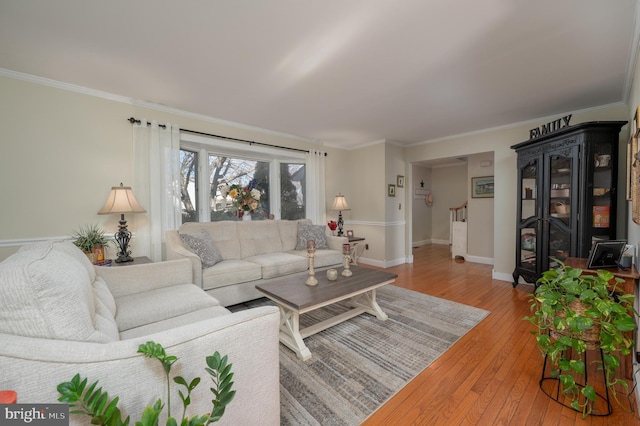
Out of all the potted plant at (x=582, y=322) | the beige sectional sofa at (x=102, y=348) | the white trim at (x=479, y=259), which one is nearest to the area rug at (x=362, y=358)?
the beige sectional sofa at (x=102, y=348)

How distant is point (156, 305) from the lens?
171 centimetres

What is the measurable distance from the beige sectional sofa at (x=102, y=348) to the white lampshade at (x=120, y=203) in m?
1.71

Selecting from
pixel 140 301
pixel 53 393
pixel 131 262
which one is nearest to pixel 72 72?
pixel 131 262

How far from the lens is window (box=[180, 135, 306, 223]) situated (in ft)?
12.1

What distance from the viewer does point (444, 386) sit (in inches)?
67.3

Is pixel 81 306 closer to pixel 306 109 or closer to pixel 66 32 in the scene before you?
pixel 66 32

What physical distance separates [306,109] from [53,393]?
3.24 metres

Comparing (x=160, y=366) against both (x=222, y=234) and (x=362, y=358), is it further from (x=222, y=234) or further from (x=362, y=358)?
(x=222, y=234)

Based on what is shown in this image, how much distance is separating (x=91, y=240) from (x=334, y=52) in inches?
116

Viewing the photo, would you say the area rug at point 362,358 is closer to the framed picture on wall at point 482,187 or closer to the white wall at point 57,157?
the white wall at point 57,157

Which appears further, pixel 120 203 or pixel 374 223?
pixel 374 223

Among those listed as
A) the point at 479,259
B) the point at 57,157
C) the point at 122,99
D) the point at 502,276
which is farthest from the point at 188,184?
the point at 479,259

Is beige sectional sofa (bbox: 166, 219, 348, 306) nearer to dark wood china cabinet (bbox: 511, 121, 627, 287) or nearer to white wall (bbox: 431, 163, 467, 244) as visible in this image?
dark wood china cabinet (bbox: 511, 121, 627, 287)

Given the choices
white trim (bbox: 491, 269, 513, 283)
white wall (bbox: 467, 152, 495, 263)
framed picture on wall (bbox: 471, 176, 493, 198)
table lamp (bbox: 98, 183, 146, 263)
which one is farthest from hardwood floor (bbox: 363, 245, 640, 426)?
framed picture on wall (bbox: 471, 176, 493, 198)
